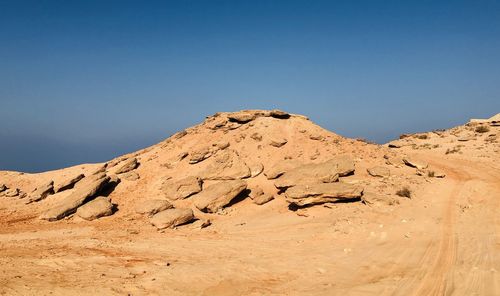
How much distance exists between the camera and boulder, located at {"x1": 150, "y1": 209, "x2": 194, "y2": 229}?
730 inches

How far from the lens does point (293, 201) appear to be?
62.6 feet

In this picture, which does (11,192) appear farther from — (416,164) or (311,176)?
(416,164)

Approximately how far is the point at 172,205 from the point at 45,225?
7435mm

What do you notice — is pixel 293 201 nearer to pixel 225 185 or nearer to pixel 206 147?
pixel 225 185

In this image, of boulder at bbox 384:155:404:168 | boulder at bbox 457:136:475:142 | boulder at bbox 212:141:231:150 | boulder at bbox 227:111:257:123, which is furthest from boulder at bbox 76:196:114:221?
boulder at bbox 457:136:475:142

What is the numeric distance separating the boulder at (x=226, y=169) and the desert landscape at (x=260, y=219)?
12 centimetres

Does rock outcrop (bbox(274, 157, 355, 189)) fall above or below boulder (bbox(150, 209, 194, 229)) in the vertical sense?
above

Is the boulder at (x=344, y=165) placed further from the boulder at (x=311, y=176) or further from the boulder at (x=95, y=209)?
the boulder at (x=95, y=209)

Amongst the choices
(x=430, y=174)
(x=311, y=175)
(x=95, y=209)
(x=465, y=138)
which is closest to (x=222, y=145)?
(x=311, y=175)

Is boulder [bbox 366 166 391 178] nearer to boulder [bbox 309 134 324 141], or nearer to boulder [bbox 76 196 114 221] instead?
boulder [bbox 309 134 324 141]

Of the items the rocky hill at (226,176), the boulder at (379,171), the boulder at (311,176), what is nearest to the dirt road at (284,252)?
the rocky hill at (226,176)

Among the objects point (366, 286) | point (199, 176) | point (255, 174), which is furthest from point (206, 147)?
point (366, 286)

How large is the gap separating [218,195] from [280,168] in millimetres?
5161

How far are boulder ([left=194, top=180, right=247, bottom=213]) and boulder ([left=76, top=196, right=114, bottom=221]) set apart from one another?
5.50 meters
